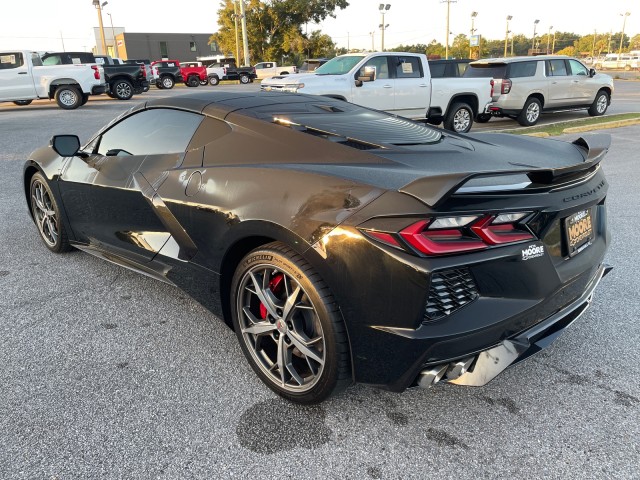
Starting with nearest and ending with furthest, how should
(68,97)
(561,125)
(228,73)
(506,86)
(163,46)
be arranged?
(506,86) < (561,125) < (68,97) < (228,73) < (163,46)

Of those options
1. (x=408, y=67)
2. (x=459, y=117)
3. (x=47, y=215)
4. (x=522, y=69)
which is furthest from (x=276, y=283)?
(x=522, y=69)

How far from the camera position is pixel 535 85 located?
13.2 metres

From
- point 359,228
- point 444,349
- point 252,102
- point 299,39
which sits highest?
point 299,39

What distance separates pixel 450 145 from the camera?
2961 millimetres

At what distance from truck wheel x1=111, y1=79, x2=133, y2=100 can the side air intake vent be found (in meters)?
22.0

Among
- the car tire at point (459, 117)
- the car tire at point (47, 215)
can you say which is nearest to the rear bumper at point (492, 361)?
the car tire at point (47, 215)

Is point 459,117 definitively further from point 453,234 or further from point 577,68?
point 453,234

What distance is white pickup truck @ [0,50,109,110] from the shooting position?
1677 centimetres

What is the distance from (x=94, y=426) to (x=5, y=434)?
38 cm

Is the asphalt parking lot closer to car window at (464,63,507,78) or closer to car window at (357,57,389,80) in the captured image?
car window at (357,57,389,80)

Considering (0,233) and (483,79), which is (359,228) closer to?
(0,233)

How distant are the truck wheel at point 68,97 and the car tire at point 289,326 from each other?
1756 centimetres

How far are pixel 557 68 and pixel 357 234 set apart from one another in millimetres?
14241

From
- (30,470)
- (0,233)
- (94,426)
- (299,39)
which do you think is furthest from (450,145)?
(299,39)
